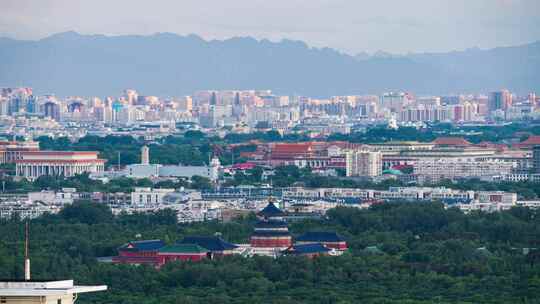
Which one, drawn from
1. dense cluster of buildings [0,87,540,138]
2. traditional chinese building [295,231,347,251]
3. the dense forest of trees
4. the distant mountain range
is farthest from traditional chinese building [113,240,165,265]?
the distant mountain range

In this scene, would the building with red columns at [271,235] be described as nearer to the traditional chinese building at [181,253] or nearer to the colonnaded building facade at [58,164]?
the traditional chinese building at [181,253]

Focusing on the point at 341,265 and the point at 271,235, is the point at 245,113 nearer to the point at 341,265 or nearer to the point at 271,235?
the point at 271,235

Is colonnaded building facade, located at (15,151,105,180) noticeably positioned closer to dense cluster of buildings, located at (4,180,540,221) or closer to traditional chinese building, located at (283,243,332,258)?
dense cluster of buildings, located at (4,180,540,221)

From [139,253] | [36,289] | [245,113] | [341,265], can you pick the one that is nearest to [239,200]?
[139,253]

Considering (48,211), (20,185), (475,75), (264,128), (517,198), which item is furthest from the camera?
(475,75)

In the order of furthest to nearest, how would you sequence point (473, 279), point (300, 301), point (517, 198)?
point (517, 198), point (473, 279), point (300, 301)

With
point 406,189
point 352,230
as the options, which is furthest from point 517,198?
point 352,230

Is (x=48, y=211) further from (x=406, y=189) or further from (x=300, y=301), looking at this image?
(x=300, y=301)

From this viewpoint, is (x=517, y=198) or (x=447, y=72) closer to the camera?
Answer: (x=517, y=198)
